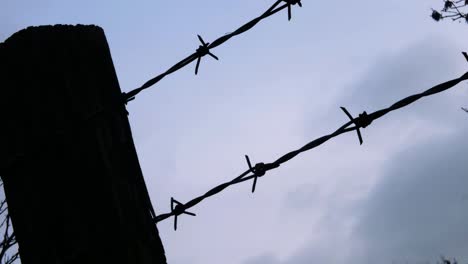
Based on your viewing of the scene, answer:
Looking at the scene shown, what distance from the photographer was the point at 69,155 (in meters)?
1.78

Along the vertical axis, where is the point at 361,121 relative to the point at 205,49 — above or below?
below

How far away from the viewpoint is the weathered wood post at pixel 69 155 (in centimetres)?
169

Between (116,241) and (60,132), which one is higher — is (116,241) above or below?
below

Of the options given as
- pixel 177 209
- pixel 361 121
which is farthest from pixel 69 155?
pixel 361 121

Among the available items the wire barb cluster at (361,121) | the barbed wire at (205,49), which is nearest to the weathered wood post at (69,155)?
the barbed wire at (205,49)

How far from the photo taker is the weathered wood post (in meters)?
1.69

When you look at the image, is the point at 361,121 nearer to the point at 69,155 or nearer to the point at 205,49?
the point at 205,49

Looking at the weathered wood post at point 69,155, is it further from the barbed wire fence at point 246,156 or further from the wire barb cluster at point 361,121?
the wire barb cluster at point 361,121

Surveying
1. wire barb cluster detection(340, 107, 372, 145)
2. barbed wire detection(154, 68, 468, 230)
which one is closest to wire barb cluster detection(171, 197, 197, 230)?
barbed wire detection(154, 68, 468, 230)

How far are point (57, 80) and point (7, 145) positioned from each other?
312 mm

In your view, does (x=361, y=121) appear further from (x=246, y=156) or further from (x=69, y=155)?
(x=69, y=155)

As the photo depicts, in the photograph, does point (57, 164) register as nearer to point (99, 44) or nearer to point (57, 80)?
point (57, 80)

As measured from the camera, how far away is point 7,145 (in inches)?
72.4

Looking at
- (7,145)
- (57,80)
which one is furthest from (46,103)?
(7,145)
